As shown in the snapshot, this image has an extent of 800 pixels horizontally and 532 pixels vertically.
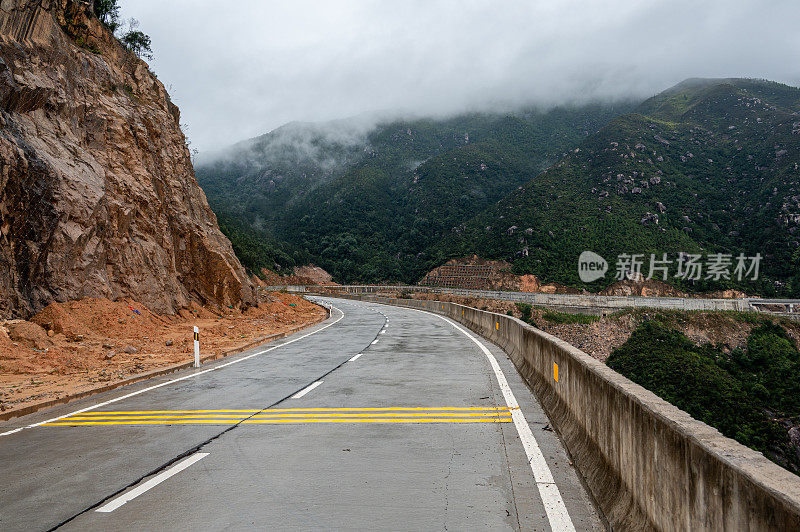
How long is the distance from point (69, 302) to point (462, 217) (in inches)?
3557

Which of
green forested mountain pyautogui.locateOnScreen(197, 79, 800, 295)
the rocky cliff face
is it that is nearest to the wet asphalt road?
the rocky cliff face

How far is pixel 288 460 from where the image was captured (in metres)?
6.24

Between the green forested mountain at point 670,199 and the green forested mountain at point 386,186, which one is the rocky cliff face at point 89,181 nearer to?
the green forested mountain at point 386,186

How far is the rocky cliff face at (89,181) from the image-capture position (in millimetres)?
18094

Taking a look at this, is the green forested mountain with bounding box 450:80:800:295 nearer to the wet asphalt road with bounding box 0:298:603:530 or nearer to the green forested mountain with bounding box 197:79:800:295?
the green forested mountain with bounding box 197:79:800:295

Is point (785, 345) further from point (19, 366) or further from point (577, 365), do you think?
point (19, 366)

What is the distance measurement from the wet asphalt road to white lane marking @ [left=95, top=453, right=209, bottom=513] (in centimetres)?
2

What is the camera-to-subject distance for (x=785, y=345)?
48312 mm

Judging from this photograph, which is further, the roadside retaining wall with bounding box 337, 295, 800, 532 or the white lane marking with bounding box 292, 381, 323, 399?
the white lane marking with bounding box 292, 381, 323, 399

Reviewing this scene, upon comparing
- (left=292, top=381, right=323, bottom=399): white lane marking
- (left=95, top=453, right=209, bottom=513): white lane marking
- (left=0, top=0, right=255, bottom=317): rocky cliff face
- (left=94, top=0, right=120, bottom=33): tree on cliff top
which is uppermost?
(left=94, top=0, right=120, bottom=33): tree on cliff top

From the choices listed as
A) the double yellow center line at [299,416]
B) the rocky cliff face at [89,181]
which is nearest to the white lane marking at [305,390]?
the double yellow center line at [299,416]

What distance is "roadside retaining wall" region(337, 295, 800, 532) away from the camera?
2537 mm

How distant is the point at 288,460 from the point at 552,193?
84.5 metres

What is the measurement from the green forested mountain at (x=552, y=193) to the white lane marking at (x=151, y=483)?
61.9 metres
